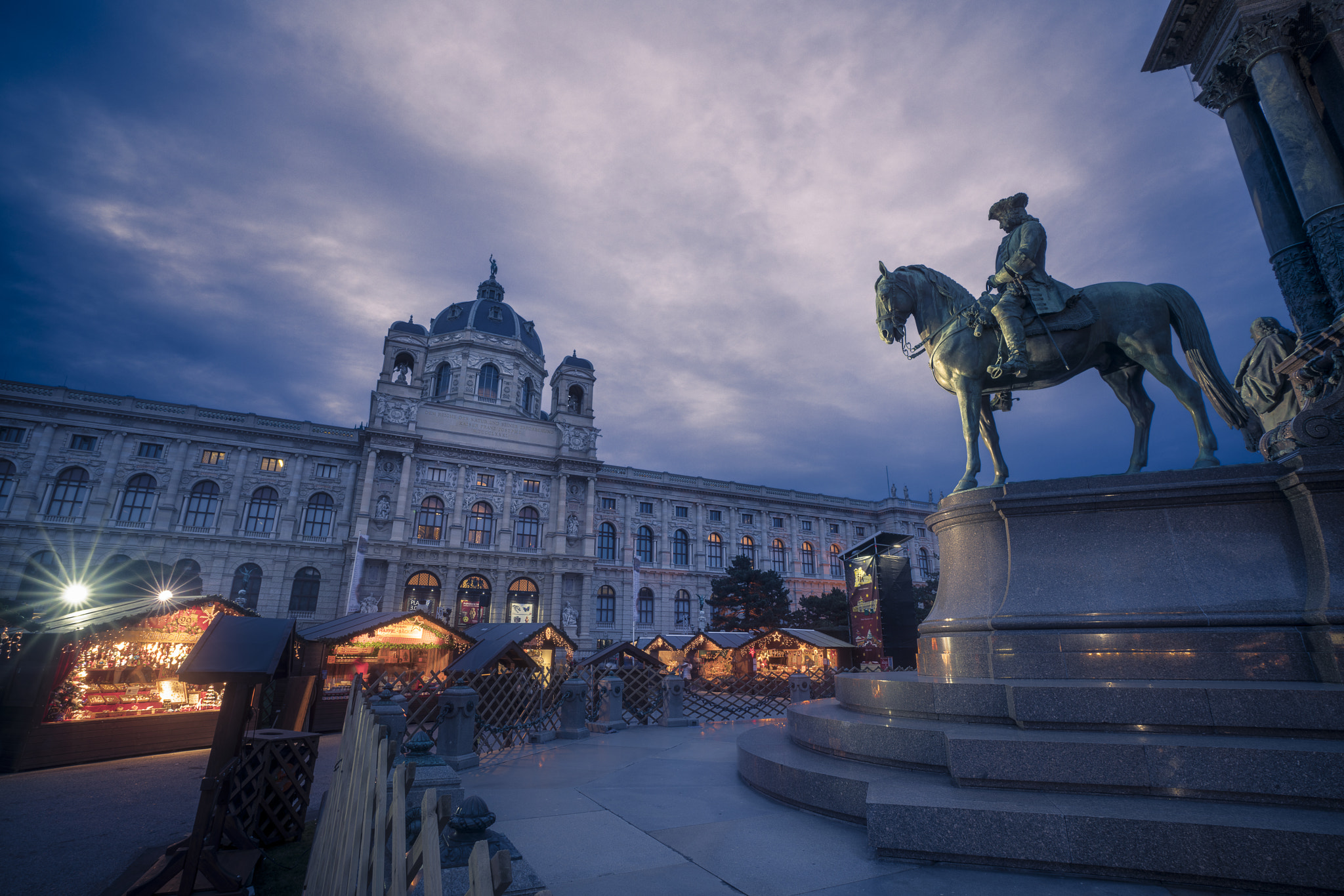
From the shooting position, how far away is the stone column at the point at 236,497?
3603cm

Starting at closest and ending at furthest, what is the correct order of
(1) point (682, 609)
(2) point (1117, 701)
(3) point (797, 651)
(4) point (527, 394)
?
(2) point (1117, 701), (3) point (797, 651), (1) point (682, 609), (4) point (527, 394)

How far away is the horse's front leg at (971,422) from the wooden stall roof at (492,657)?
400 inches

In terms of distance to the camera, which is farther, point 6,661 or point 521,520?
point 521,520

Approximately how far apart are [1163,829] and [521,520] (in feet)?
135

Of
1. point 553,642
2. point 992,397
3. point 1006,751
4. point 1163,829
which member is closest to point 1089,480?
point 992,397

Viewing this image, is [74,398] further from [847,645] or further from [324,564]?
[847,645]

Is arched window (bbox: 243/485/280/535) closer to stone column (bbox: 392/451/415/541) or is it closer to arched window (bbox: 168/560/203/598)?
arched window (bbox: 168/560/203/598)

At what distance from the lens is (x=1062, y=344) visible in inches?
262

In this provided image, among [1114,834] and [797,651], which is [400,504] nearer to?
[797,651]

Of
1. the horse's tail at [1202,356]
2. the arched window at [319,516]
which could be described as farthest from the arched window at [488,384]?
the horse's tail at [1202,356]

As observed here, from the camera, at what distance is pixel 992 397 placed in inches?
312

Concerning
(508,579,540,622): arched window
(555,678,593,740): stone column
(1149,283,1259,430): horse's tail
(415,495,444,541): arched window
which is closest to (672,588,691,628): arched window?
(508,579,540,622): arched window

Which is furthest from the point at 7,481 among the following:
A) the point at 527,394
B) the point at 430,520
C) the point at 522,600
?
the point at 527,394

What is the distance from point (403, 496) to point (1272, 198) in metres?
40.2
